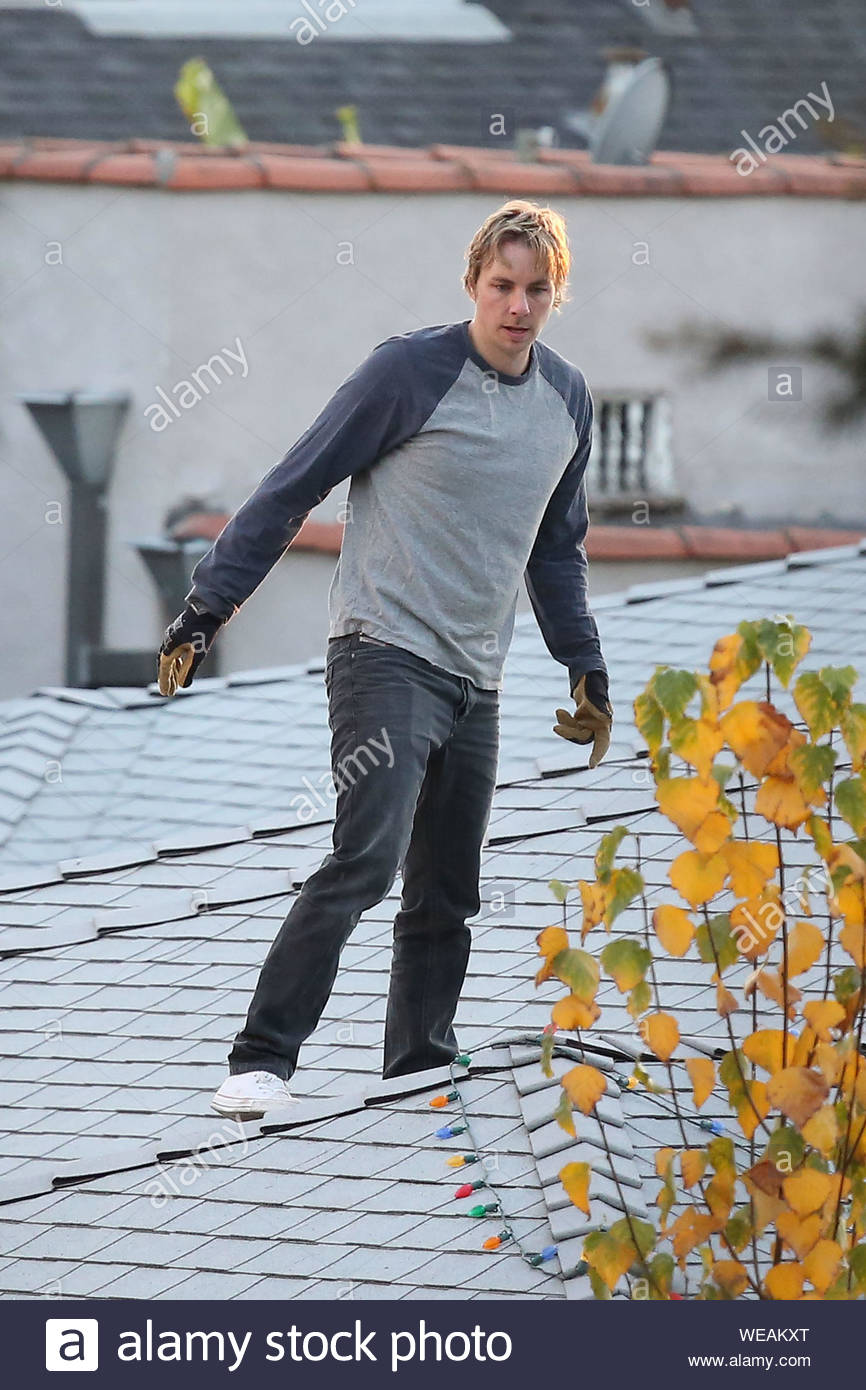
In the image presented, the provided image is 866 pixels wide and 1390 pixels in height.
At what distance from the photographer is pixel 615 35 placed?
15.6 meters

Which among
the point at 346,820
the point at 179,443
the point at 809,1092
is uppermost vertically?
the point at 179,443

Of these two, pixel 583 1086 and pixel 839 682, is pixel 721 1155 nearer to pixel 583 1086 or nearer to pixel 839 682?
pixel 583 1086

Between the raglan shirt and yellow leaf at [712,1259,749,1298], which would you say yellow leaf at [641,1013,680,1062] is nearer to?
yellow leaf at [712,1259,749,1298]

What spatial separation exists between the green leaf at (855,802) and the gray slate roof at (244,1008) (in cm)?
75

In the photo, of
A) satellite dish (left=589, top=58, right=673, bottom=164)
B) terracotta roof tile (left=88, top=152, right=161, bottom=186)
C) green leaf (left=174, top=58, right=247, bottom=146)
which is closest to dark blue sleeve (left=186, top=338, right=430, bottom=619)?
terracotta roof tile (left=88, top=152, right=161, bottom=186)

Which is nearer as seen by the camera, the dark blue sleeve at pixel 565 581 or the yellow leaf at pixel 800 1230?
the yellow leaf at pixel 800 1230

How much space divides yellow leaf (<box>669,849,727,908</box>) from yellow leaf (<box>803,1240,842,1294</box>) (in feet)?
1.55

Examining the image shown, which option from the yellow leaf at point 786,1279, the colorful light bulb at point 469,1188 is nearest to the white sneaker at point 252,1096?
the colorful light bulb at point 469,1188

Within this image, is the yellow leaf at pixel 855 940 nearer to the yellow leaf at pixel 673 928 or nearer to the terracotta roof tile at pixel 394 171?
the yellow leaf at pixel 673 928

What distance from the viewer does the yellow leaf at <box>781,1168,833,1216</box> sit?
8.02ft

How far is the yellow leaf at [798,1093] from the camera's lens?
7.95 ft

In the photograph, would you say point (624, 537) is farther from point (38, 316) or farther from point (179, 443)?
point (38, 316)

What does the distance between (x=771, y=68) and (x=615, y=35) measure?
4.35ft
